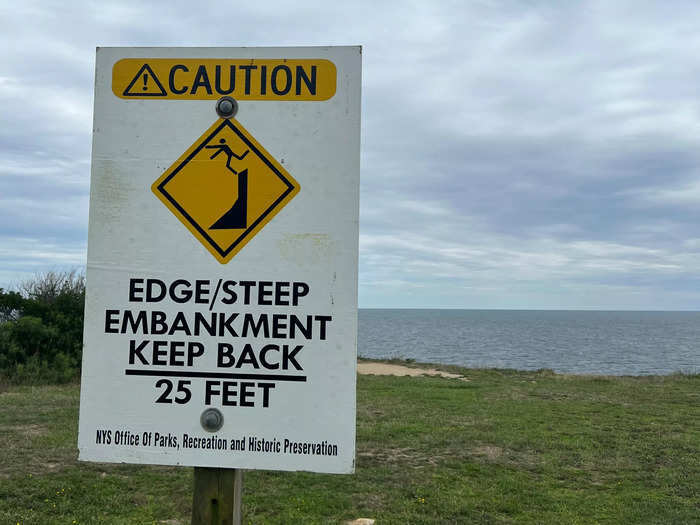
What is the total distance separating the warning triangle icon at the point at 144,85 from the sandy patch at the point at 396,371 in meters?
20.7

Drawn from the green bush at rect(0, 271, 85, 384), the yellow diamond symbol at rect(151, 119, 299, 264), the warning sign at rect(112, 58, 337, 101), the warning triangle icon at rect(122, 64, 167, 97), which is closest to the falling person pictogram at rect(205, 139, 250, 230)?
the yellow diamond symbol at rect(151, 119, 299, 264)

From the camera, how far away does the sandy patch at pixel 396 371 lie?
923 inches

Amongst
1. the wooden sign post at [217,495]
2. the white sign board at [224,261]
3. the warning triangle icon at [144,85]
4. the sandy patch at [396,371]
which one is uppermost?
the warning triangle icon at [144,85]

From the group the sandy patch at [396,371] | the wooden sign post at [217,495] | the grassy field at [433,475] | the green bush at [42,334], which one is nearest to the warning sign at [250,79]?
the wooden sign post at [217,495]

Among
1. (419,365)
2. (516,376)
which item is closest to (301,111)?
(516,376)

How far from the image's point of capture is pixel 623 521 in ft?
22.2

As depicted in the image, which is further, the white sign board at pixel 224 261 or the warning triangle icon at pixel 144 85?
the warning triangle icon at pixel 144 85

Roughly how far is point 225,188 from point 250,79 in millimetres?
500

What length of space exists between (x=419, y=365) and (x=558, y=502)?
70.5 feet

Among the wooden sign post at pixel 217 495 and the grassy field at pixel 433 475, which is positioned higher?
the wooden sign post at pixel 217 495

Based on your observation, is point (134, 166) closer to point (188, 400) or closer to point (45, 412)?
point (188, 400)

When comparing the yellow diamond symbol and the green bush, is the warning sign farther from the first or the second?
the green bush

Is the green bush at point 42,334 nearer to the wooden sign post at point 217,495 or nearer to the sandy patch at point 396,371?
the sandy patch at point 396,371

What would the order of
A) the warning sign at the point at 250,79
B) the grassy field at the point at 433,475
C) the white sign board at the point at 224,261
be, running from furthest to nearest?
1. the grassy field at the point at 433,475
2. the warning sign at the point at 250,79
3. the white sign board at the point at 224,261
